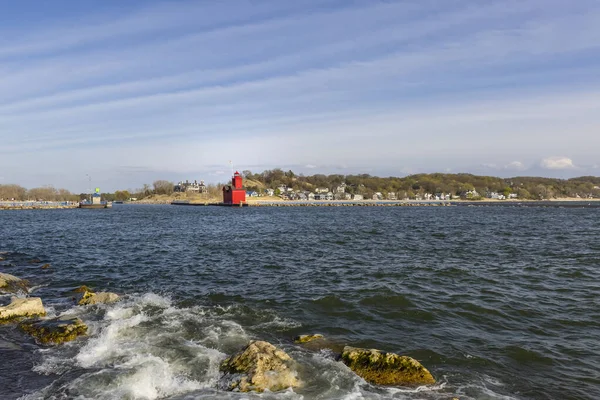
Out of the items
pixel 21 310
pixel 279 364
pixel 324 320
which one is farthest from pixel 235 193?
pixel 279 364

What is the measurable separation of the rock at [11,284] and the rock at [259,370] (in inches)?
647

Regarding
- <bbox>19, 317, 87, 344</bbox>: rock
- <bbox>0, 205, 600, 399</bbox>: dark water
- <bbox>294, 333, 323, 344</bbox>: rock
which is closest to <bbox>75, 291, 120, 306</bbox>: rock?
<bbox>0, 205, 600, 399</bbox>: dark water

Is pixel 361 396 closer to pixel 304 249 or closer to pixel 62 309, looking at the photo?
pixel 62 309

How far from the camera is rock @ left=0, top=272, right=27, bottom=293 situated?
2028cm

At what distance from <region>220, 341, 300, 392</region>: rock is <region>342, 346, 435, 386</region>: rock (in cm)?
192

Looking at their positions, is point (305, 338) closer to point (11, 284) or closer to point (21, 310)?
point (21, 310)

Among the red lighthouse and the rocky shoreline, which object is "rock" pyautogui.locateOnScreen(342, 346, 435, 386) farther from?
the red lighthouse

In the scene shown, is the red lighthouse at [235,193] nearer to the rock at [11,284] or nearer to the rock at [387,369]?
the rock at [11,284]

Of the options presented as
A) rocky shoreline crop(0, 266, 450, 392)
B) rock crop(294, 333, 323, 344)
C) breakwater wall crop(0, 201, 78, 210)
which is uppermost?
breakwater wall crop(0, 201, 78, 210)

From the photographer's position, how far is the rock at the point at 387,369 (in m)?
10.3

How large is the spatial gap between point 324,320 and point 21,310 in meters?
12.6

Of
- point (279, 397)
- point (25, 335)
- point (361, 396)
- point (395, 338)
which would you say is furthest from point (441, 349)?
point (25, 335)

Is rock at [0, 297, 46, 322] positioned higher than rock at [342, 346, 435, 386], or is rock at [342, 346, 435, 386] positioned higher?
rock at [0, 297, 46, 322]

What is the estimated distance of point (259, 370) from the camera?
10055mm
